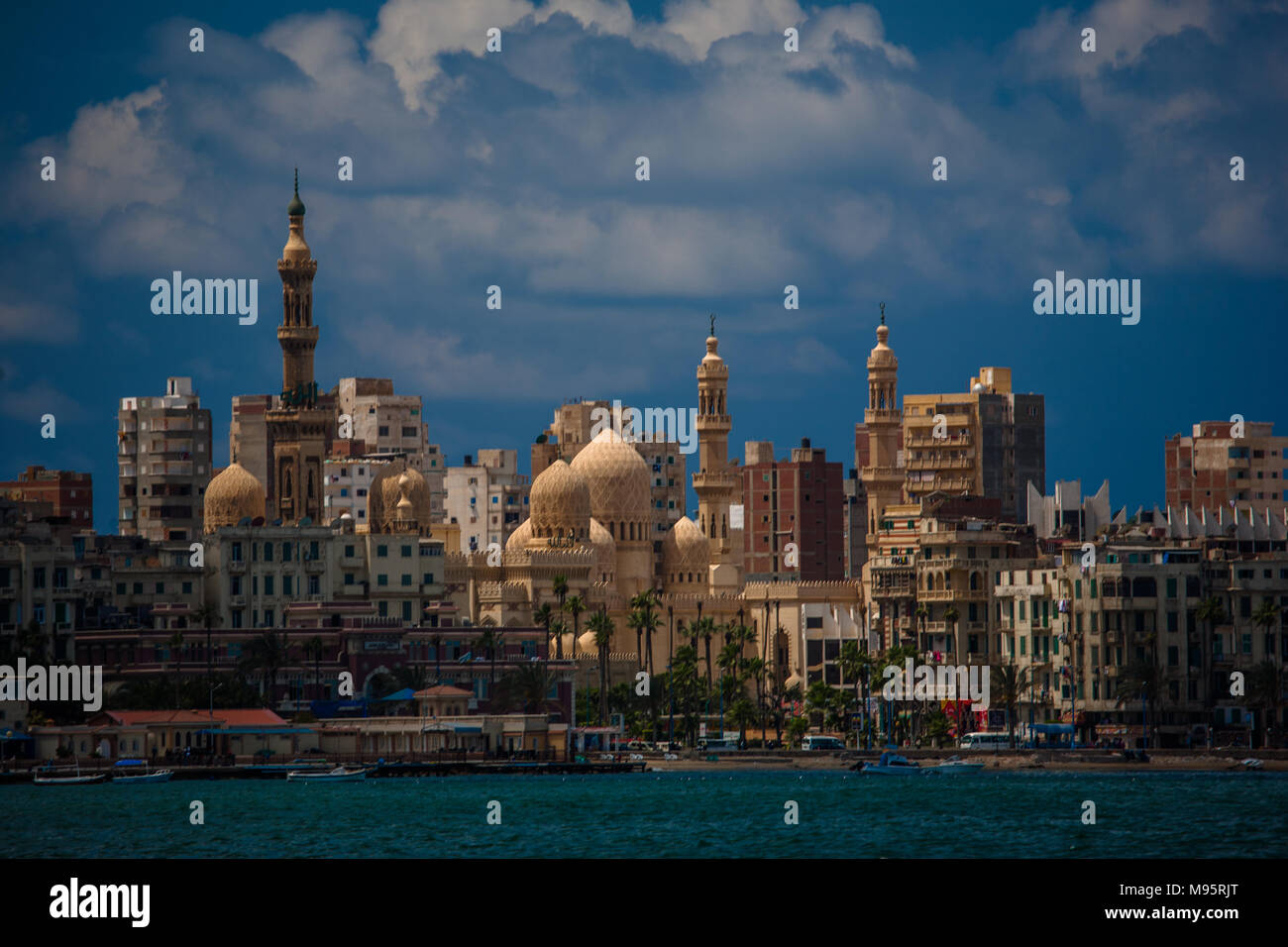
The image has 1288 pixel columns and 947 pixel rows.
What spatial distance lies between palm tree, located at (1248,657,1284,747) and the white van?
79.1ft

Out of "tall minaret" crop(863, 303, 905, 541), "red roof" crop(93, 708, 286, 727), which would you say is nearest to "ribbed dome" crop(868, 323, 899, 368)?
"tall minaret" crop(863, 303, 905, 541)

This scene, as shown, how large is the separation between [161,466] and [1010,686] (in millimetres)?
78549

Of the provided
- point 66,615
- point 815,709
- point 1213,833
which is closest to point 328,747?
point 66,615

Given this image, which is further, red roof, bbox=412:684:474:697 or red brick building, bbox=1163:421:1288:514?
red brick building, bbox=1163:421:1288:514

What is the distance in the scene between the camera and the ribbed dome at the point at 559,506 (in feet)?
501

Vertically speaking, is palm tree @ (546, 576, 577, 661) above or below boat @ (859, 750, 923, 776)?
above

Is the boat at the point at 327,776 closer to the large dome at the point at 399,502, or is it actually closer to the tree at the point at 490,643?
the tree at the point at 490,643

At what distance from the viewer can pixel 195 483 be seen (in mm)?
177500

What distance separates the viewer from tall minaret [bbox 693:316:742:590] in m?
163

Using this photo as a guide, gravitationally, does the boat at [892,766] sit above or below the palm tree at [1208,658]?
below

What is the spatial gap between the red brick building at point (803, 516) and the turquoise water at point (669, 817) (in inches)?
3028

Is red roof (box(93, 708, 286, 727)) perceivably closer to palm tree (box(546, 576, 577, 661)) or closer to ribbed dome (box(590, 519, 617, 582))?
palm tree (box(546, 576, 577, 661))

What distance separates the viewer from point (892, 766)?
115m

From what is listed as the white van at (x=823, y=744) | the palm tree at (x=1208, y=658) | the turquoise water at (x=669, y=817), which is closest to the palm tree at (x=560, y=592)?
the white van at (x=823, y=744)
